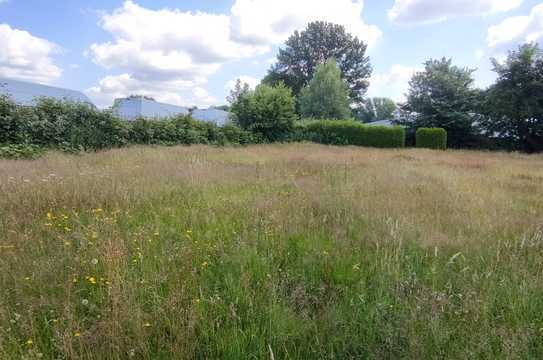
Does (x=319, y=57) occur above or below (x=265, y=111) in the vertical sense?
above

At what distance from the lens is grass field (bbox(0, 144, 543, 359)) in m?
1.73

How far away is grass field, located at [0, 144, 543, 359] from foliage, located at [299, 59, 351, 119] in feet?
84.2

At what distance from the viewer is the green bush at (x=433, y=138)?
752 inches

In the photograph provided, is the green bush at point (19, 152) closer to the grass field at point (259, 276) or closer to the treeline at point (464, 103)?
the grass field at point (259, 276)

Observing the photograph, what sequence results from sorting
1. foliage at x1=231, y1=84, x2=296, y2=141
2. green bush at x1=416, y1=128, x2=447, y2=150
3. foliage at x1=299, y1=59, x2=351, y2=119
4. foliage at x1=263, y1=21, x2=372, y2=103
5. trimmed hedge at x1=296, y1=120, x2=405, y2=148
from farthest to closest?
foliage at x1=263, y1=21, x2=372, y2=103 < foliage at x1=299, y1=59, x2=351, y2=119 < green bush at x1=416, y1=128, x2=447, y2=150 < trimmed hedge at x1=296, y1=120, x2=405, y2=148 < foliage at x1=231, y1=84, x2=296, y2=141

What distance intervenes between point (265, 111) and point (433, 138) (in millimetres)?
10901

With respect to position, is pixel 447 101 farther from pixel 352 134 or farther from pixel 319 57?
pixel 319 57

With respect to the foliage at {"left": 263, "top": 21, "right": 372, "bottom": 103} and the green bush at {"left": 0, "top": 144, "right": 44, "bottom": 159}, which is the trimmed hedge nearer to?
the green bush at {"left": 0, "top": 144, "right": 44, "bottom": 159}

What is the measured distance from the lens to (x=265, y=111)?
16875 mm

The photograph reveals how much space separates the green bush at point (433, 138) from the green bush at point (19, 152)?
64.4 ft

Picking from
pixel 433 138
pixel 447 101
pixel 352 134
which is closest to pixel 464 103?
pixel 447 101

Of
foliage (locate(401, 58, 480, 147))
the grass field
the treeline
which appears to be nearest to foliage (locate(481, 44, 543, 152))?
the treeline

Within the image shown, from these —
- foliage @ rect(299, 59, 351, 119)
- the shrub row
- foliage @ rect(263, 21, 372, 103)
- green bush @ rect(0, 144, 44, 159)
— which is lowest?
green bush @ rect(0, 144, 44, 159)

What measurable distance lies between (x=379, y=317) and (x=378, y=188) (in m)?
3.85
